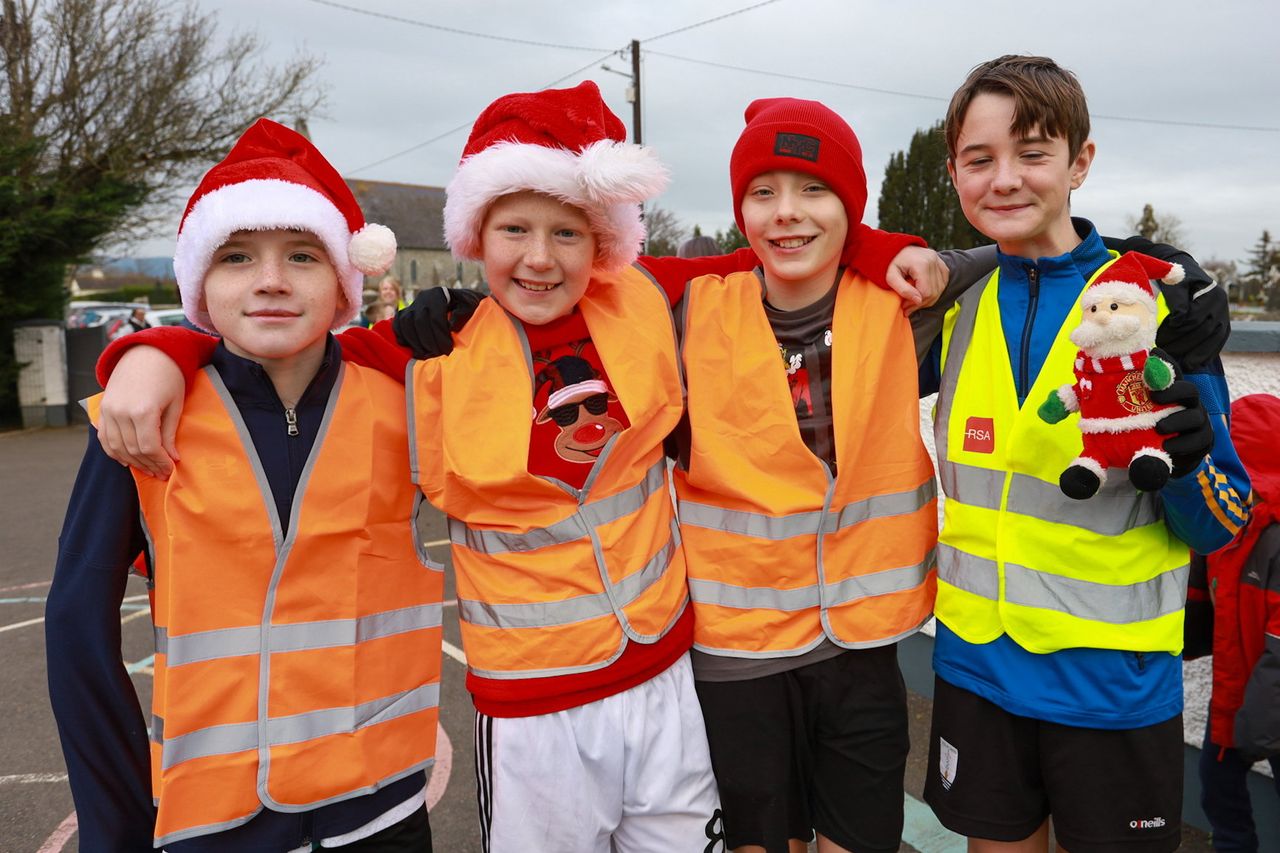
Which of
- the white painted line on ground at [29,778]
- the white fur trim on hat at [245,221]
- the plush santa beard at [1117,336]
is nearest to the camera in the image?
the plush santa beard at [1117,336]

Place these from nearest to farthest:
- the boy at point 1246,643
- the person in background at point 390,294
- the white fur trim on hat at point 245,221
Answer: the white fur trim on hat at point 245,221
the boy at point 1246,643
the person in background at point 390,294

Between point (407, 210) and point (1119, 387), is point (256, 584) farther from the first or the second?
point (407, 210)

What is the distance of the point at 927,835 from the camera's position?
3105 millimetres

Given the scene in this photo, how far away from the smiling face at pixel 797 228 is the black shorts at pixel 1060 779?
3.73ft

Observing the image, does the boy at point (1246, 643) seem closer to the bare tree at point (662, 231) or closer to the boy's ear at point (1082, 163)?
the boy's ear at point (1082, 163)

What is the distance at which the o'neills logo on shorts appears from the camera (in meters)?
2.09

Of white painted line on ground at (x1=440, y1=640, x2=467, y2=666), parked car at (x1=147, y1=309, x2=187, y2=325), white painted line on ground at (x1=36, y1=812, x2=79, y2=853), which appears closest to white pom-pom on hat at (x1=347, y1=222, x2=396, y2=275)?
white painted line on ground at (x1=36, y1=812, x2=79, y2=853)

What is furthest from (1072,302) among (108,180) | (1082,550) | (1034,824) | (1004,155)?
(108,180)

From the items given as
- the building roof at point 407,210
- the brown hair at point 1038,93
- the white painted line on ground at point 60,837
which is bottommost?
the white painted line on ground at point 60,837

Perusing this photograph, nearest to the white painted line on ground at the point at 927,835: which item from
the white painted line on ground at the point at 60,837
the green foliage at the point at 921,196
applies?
the white painted line on ground at the point at 60,837

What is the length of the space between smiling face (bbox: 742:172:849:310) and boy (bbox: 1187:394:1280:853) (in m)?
1.41

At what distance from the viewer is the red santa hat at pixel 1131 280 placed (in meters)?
1.79

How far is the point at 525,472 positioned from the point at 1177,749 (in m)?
1.67

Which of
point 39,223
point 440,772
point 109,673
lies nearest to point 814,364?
point 109,673
